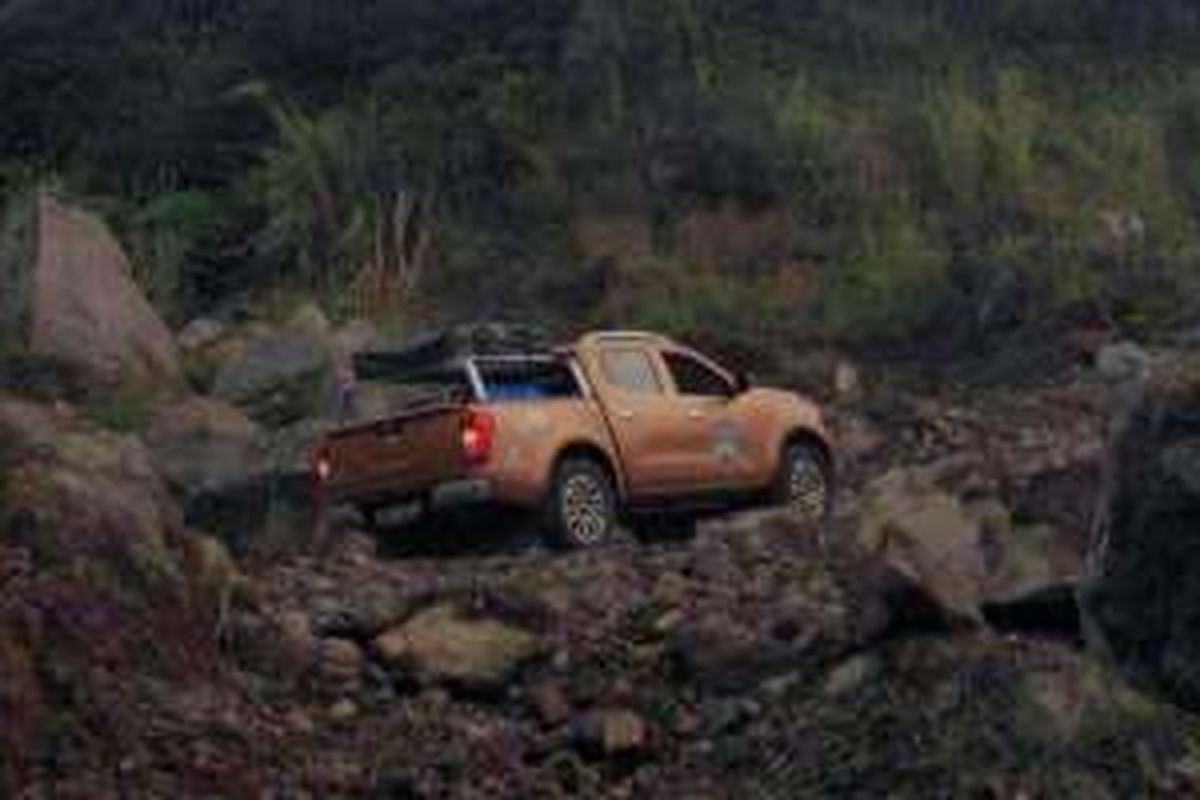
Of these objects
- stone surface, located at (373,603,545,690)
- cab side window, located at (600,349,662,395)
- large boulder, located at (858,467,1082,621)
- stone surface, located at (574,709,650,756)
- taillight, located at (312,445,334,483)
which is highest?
cab side window, located at (600,349,662,395)

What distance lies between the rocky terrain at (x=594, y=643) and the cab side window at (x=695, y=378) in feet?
4.44

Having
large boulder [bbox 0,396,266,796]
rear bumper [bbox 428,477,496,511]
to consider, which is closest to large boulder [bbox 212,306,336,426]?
rear bumper [bbox 428,477,496,511]

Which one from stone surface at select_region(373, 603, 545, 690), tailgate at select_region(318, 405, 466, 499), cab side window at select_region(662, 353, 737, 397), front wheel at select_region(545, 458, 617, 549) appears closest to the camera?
stone surface at select_region(373, 603, 545, 690)

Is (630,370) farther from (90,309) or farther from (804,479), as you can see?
(90,309)

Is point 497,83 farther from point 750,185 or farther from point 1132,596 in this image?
point 1132,596

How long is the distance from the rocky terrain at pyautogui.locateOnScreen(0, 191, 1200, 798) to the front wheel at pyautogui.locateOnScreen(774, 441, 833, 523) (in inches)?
47.0

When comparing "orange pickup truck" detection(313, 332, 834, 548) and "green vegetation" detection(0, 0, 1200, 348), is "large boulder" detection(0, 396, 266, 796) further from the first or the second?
"green vegetation" detection(0, 0, 1200, 348)

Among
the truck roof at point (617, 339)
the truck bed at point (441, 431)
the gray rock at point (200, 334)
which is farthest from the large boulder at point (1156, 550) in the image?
the gray rock at point (200, 334)

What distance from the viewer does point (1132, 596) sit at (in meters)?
10.4

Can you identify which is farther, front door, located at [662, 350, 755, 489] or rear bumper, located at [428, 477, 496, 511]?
front door, located at [662, 350, 755, 489]

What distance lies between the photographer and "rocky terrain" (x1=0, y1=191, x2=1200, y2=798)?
13.0 metres

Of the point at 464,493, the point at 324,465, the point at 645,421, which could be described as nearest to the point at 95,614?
the point at 464,493

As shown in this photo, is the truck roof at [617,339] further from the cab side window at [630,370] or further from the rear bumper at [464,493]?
the rear bumper at [464,493]

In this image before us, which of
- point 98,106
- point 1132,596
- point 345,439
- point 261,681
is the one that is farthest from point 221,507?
point 98,106
